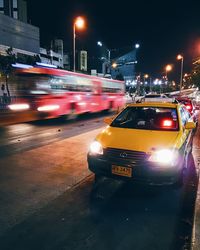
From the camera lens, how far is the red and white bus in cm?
1443

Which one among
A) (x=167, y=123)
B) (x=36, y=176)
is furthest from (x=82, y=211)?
(x=167, y=123)

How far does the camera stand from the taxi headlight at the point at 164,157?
15.2 feet

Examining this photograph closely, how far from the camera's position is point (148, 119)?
641cm

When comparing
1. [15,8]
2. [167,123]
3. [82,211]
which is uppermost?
[15,8]

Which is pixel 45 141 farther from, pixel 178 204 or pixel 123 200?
pixel 178 204

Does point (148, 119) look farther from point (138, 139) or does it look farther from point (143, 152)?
point (143, 152)

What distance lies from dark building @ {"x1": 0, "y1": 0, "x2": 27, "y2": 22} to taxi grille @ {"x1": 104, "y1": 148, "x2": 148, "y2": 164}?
7949 centimetres

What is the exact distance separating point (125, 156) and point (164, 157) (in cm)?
72

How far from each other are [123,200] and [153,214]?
0.70 m

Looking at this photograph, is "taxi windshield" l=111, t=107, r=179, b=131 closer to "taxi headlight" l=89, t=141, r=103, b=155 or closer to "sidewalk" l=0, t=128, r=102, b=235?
"taxi headlight" l=89, t=141, r=103, b=155

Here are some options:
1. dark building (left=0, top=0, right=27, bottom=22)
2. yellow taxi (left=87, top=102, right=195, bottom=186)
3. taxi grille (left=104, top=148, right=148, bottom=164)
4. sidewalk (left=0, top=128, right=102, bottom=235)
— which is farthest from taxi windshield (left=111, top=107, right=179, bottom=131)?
dark building (left=0, top=0, right=27, bottom=22)

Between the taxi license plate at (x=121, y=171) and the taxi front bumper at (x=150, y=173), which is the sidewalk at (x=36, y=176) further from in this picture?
the taxi front bumper at (x=150, y=173)

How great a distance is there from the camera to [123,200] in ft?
15.6

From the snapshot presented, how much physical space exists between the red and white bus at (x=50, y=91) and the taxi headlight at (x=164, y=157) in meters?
10.8
